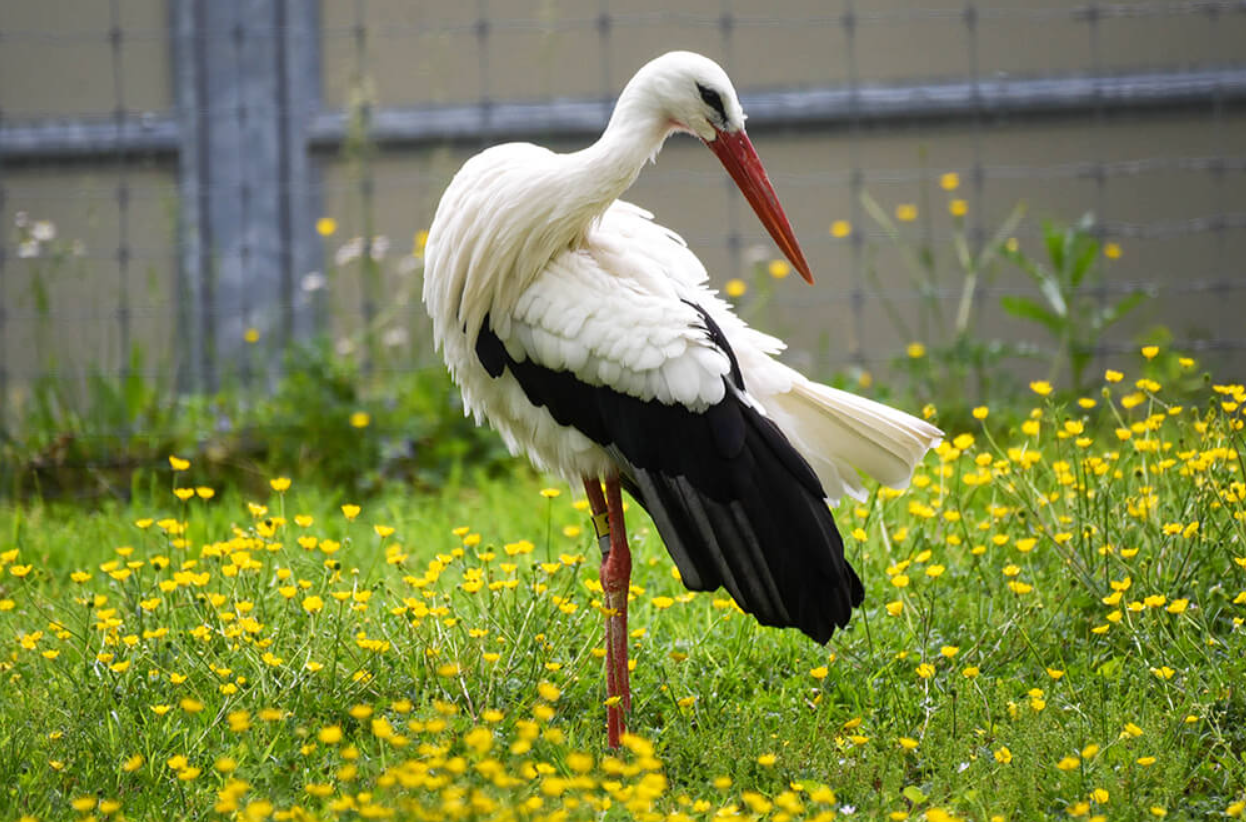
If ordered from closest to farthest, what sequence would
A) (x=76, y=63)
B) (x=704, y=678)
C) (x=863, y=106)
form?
1. (x=704, y=678)
2. (x=863, y=106)
3. (x=76, y=63)

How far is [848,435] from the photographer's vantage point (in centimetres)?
292

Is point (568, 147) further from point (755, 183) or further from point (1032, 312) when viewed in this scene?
point (755, 183)

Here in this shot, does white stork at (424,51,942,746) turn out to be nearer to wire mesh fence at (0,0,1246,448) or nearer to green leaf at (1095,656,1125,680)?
green leaf at (1095,656,1125,680)

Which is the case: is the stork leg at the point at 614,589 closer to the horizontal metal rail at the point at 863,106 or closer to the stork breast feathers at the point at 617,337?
the stork breast feathers at the point at 617,337

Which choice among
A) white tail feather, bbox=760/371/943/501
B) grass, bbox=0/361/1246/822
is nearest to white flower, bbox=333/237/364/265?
grass, bbox=0/361/1246/822

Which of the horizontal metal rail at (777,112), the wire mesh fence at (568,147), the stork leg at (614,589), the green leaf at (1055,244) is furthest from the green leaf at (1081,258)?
the stork leg at (614,589)

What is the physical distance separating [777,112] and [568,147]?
2.78ft

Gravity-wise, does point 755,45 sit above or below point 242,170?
above

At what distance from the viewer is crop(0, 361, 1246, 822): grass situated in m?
2.46

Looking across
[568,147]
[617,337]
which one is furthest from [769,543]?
[568,147]

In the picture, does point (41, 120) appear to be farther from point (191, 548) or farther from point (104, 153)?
point (191, 548)

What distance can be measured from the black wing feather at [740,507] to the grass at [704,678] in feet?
0.81

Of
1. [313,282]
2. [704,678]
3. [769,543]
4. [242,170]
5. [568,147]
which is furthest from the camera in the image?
[568,147]

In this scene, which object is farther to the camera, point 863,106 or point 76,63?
point 76,63
